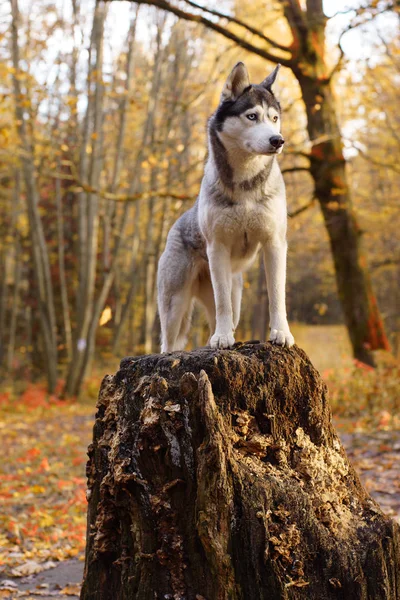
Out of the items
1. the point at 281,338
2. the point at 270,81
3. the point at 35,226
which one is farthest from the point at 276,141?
the point at 35,226

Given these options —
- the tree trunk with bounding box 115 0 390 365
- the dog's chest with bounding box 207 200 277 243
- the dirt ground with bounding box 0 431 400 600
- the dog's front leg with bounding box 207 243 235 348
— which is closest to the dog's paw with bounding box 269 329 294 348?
the dog's front leg with bounding box 207 243 235 348

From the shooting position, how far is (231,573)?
2.66 meters

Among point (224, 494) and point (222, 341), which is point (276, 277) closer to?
point (222, 341)

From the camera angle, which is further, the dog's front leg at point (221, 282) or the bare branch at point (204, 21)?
the bare branch at point (204, 21)

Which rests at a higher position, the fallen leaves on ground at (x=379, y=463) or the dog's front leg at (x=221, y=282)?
the dog's front leg at (x=221, y=282)

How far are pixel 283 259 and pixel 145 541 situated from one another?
2.02m

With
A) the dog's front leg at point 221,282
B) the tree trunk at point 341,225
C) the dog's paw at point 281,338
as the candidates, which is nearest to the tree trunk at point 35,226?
the tree trunk at point 341,225

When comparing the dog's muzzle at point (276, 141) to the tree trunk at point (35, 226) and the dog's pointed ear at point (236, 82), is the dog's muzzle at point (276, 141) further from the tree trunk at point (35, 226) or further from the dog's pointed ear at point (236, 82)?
the tree trunk at point (35, 226)

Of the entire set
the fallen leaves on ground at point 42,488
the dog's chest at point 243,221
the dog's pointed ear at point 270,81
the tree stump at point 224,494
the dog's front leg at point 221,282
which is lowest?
the fallen leaves on ground at point 42,488

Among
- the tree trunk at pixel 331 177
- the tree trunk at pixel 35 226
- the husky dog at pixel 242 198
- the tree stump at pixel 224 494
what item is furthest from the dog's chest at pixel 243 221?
the tree trunk at pixel 35 226

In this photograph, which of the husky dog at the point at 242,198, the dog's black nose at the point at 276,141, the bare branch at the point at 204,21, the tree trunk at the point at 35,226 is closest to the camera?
the dog's black nose at the point at 276,141

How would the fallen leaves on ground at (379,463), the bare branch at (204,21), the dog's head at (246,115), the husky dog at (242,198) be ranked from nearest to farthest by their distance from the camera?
the dog's head at (246,115), the husky dog at (242,198), the fallen leaves on ground at (379,463), the bare branch at (204,21)

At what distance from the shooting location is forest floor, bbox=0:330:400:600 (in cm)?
519

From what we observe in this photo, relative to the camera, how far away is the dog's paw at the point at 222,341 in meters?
3.70
